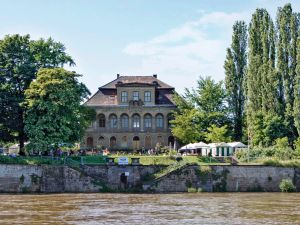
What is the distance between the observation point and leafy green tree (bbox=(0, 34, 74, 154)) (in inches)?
2094

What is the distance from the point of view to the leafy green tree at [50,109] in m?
50.5

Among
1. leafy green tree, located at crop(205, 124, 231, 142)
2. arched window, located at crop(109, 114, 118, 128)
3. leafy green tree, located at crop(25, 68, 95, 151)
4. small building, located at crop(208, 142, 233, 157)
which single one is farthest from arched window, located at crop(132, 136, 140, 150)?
leafy green tree, located at crop(25, 68, 95, 151)

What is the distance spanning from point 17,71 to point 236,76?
89.4 feet

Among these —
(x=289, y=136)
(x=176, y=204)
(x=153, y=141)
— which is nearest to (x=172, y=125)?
(x=153, y=141)

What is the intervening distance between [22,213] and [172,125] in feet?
136

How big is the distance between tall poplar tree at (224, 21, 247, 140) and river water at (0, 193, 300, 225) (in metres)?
24.7

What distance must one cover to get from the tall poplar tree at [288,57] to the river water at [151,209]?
633 inches

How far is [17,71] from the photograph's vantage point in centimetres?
5394

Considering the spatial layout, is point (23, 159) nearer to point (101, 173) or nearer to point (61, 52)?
point (101, 173)

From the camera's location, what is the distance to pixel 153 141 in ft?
250

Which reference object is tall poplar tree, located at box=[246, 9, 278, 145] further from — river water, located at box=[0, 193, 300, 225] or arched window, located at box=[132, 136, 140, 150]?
river water, located at box=[0, 193, 300, 225]

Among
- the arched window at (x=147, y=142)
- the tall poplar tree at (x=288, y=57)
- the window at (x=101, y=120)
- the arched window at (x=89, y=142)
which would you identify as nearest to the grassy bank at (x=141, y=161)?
the tall poplar tree at (x=288, y=57)

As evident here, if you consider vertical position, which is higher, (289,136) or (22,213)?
(289,136)

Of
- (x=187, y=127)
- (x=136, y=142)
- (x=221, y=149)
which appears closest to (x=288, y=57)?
(x=221, y=149)
